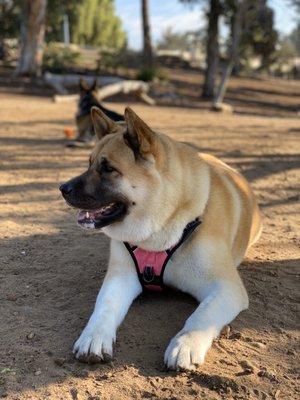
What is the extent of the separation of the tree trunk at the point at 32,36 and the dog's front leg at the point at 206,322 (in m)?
19.5

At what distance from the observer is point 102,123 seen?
3693mm

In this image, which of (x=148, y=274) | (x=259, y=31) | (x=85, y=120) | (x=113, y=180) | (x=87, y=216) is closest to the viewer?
(x=113, y=180)

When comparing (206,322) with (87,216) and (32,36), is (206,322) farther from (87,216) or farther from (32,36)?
(32,36)

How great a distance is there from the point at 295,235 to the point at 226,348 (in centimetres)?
234

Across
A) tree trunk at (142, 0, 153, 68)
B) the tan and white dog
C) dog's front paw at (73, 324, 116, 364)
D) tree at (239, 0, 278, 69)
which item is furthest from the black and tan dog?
tree trunk at (142, 0, 153, 68)

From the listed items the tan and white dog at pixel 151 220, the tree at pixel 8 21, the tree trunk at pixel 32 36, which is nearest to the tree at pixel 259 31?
the tree trunk at pixel 32 36

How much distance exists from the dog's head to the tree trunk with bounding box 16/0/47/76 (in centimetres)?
1907

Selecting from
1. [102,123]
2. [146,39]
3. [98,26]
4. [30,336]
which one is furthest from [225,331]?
[98,26]

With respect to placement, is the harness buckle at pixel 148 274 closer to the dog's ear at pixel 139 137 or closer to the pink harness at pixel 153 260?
the pink harness at pixel 153 260

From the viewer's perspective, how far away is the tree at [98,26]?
52.4 m

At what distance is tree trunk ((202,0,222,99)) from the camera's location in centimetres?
2107

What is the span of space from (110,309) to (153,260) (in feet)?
1.41

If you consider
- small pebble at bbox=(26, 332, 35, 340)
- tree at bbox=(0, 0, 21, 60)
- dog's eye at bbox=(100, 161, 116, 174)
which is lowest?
small pebble at bbox=(26, 332, 35, 340)

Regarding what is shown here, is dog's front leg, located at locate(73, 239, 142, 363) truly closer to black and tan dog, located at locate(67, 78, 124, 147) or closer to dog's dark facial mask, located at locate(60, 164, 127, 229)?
dog's dark facial mask, located at locate(60, 164, 127, 229)
